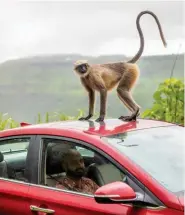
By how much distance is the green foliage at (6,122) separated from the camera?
8.98m

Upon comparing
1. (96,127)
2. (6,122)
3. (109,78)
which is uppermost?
(109,78)

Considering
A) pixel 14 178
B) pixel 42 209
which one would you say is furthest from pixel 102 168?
pixel 14 178

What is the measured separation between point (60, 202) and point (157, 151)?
785 millimetres

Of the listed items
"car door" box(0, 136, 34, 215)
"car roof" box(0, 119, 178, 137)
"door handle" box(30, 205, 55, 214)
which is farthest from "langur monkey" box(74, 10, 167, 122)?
"door handle" box(30, 205, 55, 214)

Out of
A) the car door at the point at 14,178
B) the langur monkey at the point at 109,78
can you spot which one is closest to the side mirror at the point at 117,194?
the car door at the point at 14,178

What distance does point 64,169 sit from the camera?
4.23 meters

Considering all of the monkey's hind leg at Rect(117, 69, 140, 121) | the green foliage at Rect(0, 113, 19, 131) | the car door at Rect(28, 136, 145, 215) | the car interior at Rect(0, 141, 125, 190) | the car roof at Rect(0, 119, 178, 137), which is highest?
the monkey's hind leg at Rect(117, 69, 140, 121)

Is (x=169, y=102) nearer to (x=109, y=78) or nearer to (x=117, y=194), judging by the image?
(x=109, y=78)

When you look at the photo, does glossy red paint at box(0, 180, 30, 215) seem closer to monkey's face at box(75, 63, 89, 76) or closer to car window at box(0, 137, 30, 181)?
car window at box(0, 137, 30, 181)

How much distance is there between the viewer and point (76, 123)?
14.6 ft

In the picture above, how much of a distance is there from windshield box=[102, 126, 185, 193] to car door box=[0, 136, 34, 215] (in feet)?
2.58

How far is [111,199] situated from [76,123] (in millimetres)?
1214

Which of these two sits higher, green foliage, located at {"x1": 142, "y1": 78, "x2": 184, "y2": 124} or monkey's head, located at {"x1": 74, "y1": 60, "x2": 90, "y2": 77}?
monkey's head, located at {"x1": 74, "y1": 60, "x2": 90, "y2": 77}

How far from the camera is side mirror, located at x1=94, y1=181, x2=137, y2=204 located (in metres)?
3.33
